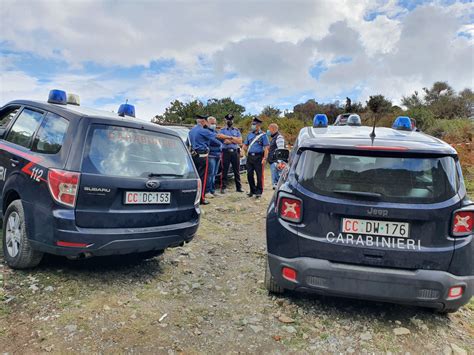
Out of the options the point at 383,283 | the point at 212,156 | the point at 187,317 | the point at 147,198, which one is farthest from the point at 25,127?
the point at 212,156

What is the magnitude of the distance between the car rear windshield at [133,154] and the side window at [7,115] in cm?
164

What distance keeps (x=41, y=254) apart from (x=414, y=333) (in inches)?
130

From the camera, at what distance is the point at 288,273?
3.04 meters

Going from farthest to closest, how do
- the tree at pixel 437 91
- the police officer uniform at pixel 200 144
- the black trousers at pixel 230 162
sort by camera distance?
the tree at pixel 437 91
the black trousers at pixel 230 162
the police officer uniform at pixel 200 144

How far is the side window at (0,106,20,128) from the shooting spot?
14.3 feet

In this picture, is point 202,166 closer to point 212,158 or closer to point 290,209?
point 212,158

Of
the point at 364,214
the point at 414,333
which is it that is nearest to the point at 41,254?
the point at 364,214

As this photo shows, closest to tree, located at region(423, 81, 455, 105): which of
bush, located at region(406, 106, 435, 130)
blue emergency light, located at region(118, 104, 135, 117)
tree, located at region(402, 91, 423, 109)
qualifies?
tree, located at region(402, 91, 423, 109)

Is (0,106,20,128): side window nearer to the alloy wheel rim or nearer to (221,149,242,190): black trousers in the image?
the alloy wheel rim

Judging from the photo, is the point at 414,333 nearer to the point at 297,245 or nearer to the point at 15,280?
the point at 297,245

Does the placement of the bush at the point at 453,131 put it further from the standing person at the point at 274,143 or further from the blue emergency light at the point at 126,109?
the blue emergency light at the point at 126,109

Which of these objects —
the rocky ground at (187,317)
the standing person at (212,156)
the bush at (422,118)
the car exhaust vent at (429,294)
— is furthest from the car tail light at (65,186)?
the bush at (422,118)

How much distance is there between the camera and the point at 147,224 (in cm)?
351

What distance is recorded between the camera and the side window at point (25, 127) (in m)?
3.80
